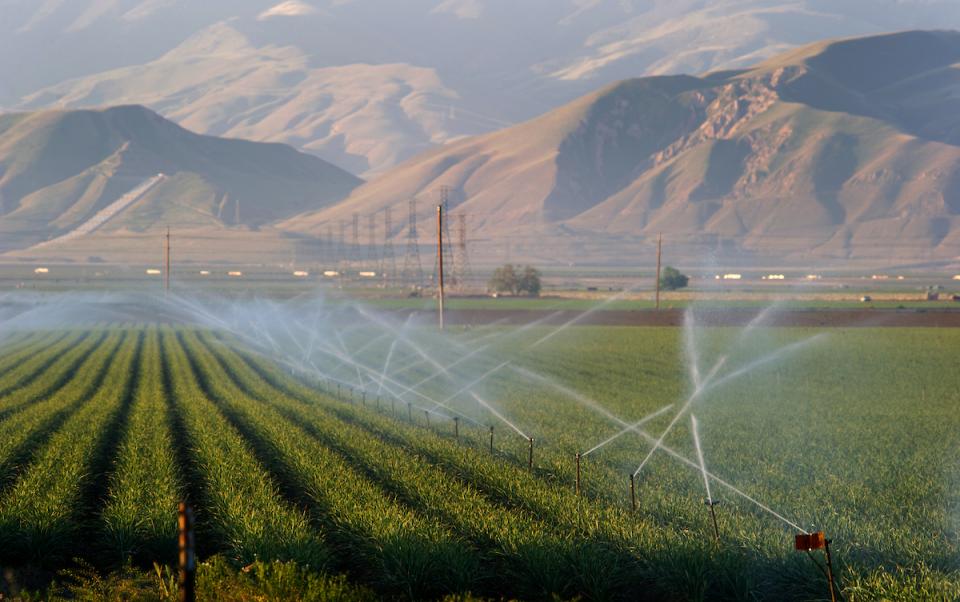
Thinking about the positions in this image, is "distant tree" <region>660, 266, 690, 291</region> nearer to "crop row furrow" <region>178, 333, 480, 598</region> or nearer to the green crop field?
the green crop field

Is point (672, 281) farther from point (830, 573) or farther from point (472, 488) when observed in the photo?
point (830, 573)

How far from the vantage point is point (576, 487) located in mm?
21969

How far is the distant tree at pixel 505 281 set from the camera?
506 feet

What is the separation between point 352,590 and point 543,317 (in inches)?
3543

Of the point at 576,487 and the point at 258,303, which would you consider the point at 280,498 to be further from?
the point at 258,303

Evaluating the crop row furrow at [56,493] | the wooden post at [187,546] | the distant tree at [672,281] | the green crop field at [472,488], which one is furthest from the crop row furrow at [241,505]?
the distant tree at [672,281]

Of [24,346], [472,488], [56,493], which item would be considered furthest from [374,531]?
[24,346]

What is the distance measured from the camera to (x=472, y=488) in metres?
21.7

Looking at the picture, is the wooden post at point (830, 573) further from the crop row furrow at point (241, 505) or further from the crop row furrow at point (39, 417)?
the crop row furrow at point (39, 417)

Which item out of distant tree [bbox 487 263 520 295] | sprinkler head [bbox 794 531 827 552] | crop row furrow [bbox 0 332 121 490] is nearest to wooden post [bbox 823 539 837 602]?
sprinkler head [bbox 794 531 827 552]

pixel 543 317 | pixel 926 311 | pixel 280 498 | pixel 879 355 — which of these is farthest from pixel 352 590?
pixel 926 311

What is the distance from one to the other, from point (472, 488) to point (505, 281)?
134017 millimetres

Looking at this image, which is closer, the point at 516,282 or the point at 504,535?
the point at 504,535

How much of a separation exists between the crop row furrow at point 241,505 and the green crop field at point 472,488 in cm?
6
